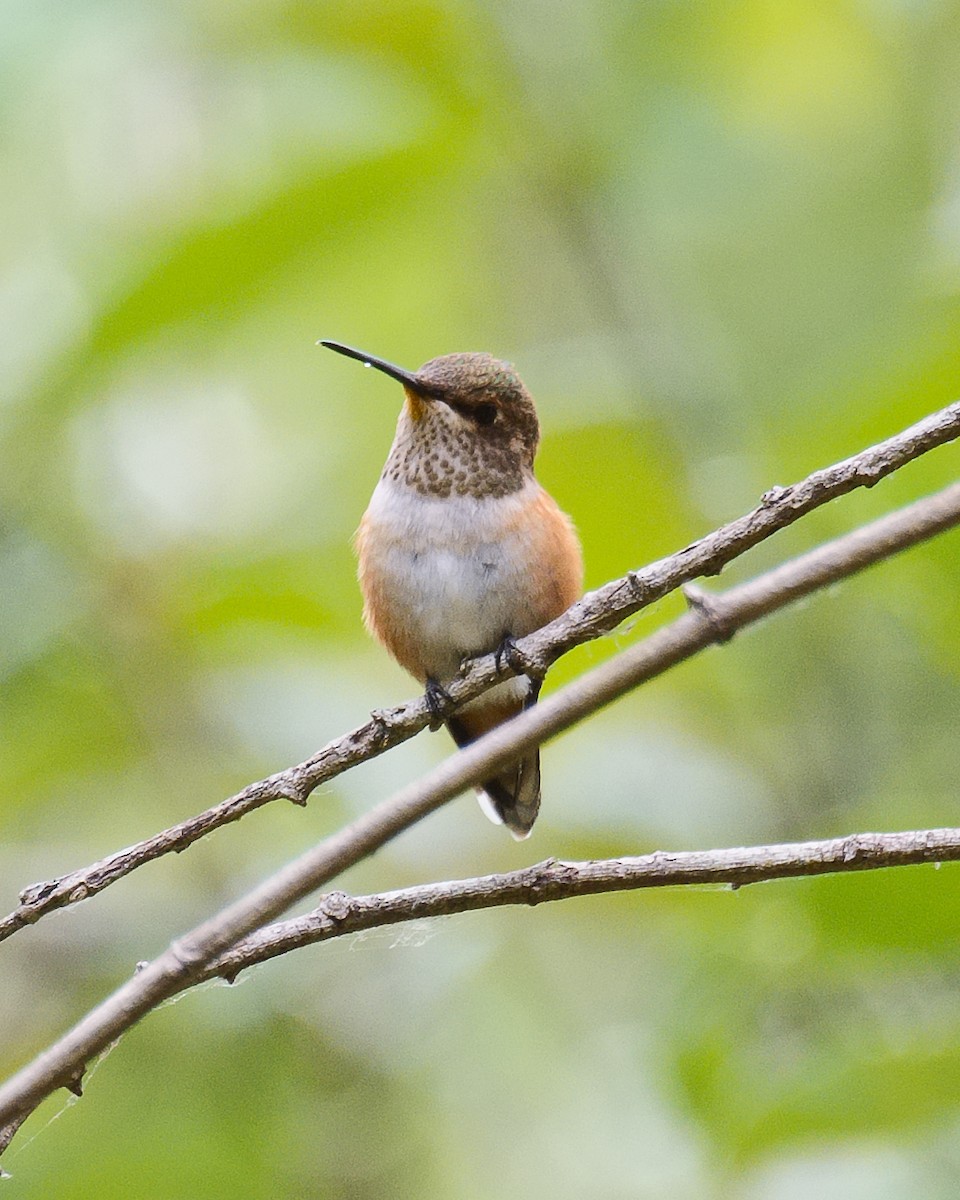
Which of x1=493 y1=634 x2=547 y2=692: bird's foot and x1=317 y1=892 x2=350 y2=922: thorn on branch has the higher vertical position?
x1=493 y1=634 x2=547 y2=692: bird's foot

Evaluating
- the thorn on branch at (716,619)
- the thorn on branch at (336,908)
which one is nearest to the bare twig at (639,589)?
the thorn on branch at (336,908)

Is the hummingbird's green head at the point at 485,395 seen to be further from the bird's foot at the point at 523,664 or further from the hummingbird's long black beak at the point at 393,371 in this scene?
the bird's foot at the point at 523,664

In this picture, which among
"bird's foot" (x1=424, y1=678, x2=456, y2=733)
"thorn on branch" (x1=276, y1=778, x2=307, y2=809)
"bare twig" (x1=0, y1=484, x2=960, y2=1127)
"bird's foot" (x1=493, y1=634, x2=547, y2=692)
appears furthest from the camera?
"bird's foot" (x1=424, y1=678, x2=456, y2=733)

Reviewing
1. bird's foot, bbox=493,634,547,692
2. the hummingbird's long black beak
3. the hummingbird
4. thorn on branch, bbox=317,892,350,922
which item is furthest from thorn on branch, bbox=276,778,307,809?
the hummingbird

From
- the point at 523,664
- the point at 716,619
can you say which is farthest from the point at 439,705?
the point at 716,619

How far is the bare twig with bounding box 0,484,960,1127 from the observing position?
99 cm

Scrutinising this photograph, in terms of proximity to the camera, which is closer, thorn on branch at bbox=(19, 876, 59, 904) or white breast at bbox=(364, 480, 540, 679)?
thorn on branch at bbox=(19, 876, 59, 904)

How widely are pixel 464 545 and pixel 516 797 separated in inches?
24.7

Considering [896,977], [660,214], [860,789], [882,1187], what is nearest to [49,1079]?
[896,977]

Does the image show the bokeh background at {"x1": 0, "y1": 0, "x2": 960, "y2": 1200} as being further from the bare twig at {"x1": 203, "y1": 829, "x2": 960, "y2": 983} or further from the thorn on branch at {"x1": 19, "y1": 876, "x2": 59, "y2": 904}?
the thorn on branch at {"x1": 19, "y1": 876, "x2": 59, "y2": 904}

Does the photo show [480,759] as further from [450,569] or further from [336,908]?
[450,569]

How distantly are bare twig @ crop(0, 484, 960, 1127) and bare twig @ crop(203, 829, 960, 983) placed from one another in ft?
1.25

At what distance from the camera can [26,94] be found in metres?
3.65

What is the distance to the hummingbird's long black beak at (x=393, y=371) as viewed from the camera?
2939mm
